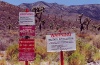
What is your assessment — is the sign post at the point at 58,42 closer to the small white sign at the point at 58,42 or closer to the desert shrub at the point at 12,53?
the small white sign at the point at 58,42

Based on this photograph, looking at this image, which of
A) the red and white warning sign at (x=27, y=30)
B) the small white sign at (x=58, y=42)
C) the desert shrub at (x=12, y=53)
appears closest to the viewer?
the small white sign at (x=58, y=42)

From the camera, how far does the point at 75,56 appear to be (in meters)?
13.5

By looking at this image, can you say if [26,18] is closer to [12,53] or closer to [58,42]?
[58,42]

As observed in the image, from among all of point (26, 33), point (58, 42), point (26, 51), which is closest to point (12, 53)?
point (26, 33)

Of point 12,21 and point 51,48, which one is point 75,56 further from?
point 12,21

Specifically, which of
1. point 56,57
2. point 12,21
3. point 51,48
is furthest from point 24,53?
point 12,21

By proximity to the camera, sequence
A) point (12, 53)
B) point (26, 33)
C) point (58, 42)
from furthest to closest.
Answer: point (12, 53), point (26, 33), point (58, 42)

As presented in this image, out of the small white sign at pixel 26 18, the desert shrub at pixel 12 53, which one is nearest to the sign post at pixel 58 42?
the small white sign at pixel 26 18

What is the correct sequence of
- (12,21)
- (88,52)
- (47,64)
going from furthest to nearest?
(12,21) → (88,52) → (47,64)

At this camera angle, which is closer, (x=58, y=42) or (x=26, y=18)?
(x=58, y=42)

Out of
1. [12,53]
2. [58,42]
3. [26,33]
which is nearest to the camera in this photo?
[58,42]

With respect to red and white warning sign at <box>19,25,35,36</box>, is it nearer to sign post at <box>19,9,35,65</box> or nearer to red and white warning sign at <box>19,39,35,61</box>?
sign post at <box>19,9,35,65</box>

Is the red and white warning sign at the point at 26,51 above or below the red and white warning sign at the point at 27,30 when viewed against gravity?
below

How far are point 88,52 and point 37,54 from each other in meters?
2.38
